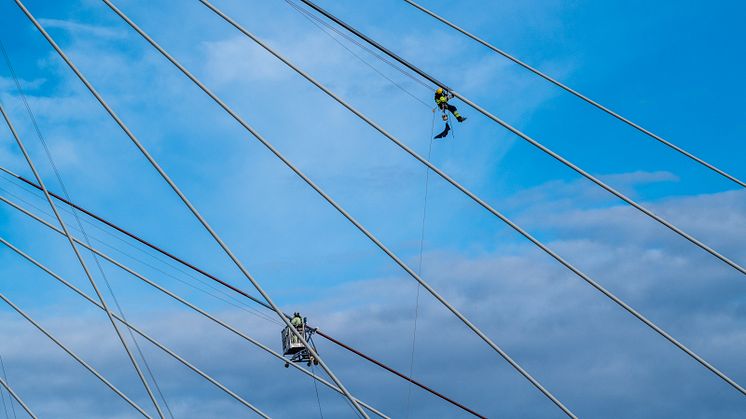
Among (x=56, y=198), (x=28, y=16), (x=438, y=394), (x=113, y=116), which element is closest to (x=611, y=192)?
(x=438, y=394)

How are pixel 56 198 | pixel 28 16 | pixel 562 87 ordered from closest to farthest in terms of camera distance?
pixel 28 16 → pixel 562 87 → pixel 56 198

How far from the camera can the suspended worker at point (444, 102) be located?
20.4 metres

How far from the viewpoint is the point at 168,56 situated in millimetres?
16891

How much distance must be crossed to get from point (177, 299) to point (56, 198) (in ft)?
14.8

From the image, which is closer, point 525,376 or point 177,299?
point 525,376

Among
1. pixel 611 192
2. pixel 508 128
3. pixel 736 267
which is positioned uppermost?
pixel 508 128

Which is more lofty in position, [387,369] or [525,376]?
[387,369]

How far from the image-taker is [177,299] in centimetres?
2186

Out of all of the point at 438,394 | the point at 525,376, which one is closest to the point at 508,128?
the point at 525,376

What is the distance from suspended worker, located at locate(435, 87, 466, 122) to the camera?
20391 mm

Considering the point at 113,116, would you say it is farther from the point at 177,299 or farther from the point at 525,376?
the point at 525,376

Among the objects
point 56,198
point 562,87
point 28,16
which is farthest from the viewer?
point 56,198

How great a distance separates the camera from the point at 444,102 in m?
20.6

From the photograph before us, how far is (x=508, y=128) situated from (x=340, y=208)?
138 inches
